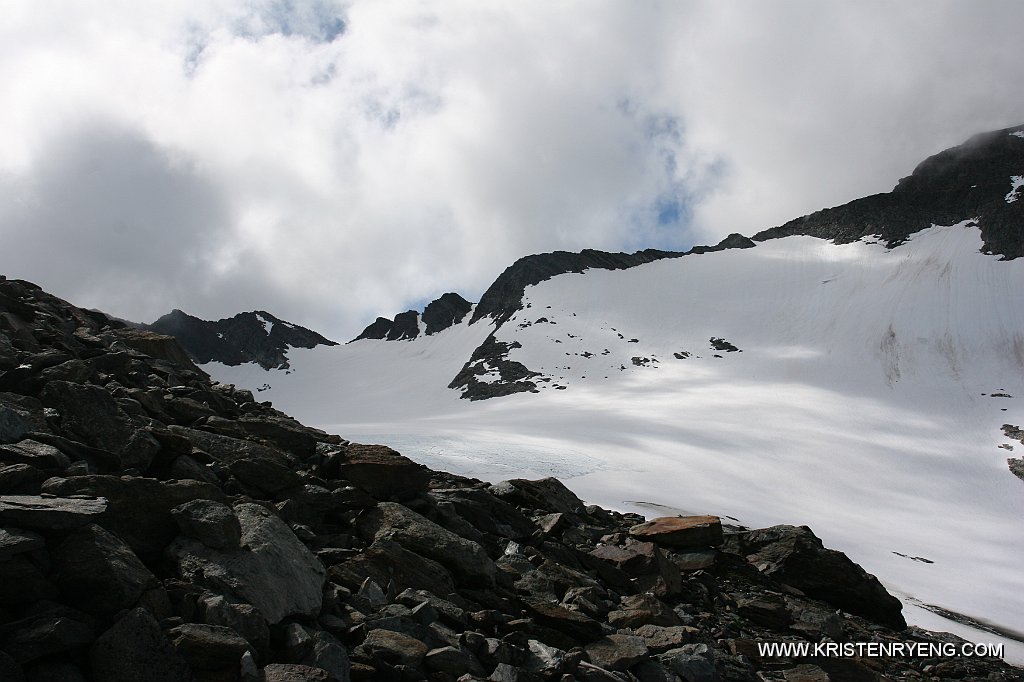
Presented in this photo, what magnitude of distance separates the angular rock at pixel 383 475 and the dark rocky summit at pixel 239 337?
149266mm

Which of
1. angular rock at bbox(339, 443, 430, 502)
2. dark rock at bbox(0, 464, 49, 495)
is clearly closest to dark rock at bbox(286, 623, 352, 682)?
dark rock at bbox(0, 464, 49, 495)

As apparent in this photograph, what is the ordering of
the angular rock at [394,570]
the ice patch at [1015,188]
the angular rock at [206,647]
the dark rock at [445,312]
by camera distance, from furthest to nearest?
1. the dark rock at [445,312]
2. the ice patch at [1015,188]
3. the angular rock at [394,570]
4. the angular rock at [206,647]

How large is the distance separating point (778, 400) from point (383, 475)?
209 feet

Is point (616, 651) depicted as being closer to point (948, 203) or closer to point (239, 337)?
point (948, 203)

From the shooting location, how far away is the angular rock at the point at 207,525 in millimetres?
6438

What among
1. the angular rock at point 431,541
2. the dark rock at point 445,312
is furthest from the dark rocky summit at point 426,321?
the angular rock at point 431,541

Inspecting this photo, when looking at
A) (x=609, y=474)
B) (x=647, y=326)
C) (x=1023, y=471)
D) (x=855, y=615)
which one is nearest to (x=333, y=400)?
(x=647, y=326)

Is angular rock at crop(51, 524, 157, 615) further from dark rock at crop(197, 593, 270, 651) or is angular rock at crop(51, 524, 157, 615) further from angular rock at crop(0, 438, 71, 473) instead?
angular rock at crop(0, 438, 71, 473)

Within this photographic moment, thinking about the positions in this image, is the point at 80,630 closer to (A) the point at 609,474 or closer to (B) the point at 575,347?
(A) the point at 609,474

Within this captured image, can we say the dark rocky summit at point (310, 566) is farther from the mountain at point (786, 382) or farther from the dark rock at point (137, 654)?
the mountain at point (786, 382)

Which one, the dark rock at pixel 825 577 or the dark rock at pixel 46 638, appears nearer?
the dark rock at pixel 46 638

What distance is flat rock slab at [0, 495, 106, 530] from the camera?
523cm

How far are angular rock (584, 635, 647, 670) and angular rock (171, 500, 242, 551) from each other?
5039 mm

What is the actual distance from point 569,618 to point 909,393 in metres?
74.0
